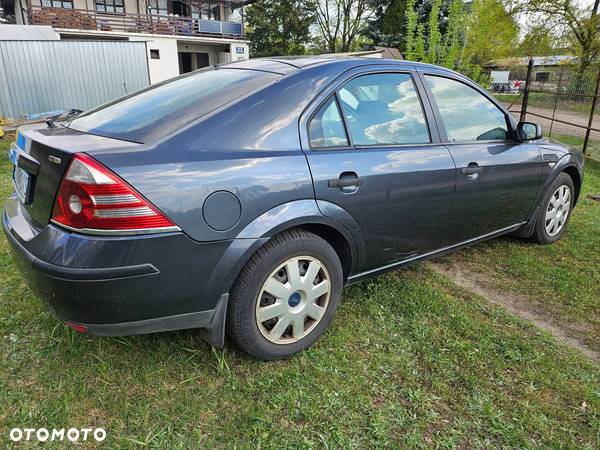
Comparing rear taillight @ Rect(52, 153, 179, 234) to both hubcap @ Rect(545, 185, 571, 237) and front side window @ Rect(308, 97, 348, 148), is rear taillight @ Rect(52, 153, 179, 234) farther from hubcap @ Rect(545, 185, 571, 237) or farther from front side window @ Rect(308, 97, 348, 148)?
hubcap @ Rect(545, 185, 571, 237)

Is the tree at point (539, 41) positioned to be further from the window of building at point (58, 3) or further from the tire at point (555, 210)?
the window of building at point (58, 3)

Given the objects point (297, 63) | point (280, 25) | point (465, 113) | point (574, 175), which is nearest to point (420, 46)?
point (574, 175)

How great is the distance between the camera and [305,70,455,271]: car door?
245cm

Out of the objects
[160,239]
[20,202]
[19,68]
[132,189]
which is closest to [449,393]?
[160,239]

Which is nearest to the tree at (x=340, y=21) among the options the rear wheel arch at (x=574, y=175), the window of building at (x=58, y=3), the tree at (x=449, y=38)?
the window of building at (x=58, y=3)

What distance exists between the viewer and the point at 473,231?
11.3 feet

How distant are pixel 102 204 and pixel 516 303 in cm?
282

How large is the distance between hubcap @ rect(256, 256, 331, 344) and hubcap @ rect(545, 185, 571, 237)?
2.69 metres

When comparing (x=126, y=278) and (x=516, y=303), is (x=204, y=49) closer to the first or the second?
(x=516, y=303)

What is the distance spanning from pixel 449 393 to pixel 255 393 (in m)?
0.98

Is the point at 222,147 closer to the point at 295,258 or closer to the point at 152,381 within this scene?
the point at 295,258

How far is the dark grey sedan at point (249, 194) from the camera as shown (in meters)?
1.89

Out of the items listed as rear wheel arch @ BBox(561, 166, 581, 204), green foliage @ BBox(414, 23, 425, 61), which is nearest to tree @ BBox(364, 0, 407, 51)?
green foliage @ BBox(414, 23, 425, 61)

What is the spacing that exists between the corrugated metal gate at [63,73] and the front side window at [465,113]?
12999mm
